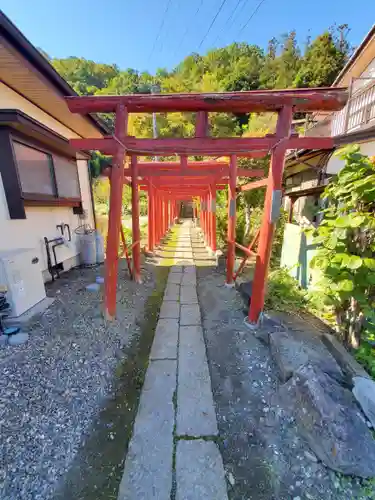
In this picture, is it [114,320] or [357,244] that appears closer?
[357,244]

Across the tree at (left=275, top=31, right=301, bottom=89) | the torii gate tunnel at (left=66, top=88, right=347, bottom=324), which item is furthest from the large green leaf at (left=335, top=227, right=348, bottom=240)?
the tree at (left=275, top=31, right=301, bottom=89)

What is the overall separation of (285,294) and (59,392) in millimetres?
3694

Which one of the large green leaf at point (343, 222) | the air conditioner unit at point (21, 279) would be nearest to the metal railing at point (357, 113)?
the large green leaf at point (343, 222)

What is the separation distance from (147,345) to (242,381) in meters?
1.41

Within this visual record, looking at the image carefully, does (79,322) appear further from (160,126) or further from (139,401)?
(160,126)

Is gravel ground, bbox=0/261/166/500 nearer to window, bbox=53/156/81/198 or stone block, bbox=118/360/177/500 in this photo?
stone block, bbox=118/360/177/500

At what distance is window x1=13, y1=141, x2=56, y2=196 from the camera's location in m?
3.91

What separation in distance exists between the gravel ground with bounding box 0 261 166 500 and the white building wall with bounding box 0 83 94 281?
129 centimetres

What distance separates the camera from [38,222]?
14.7 feet

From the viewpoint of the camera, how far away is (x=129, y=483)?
1627 mm

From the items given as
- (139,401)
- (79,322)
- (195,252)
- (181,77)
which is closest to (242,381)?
(139,401)

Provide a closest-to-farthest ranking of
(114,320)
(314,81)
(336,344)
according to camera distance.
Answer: (336,344) → (114,320) → (314,81)

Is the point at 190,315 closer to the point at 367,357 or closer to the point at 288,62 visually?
the point at 367,357

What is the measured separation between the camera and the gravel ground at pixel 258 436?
1.60 metres
